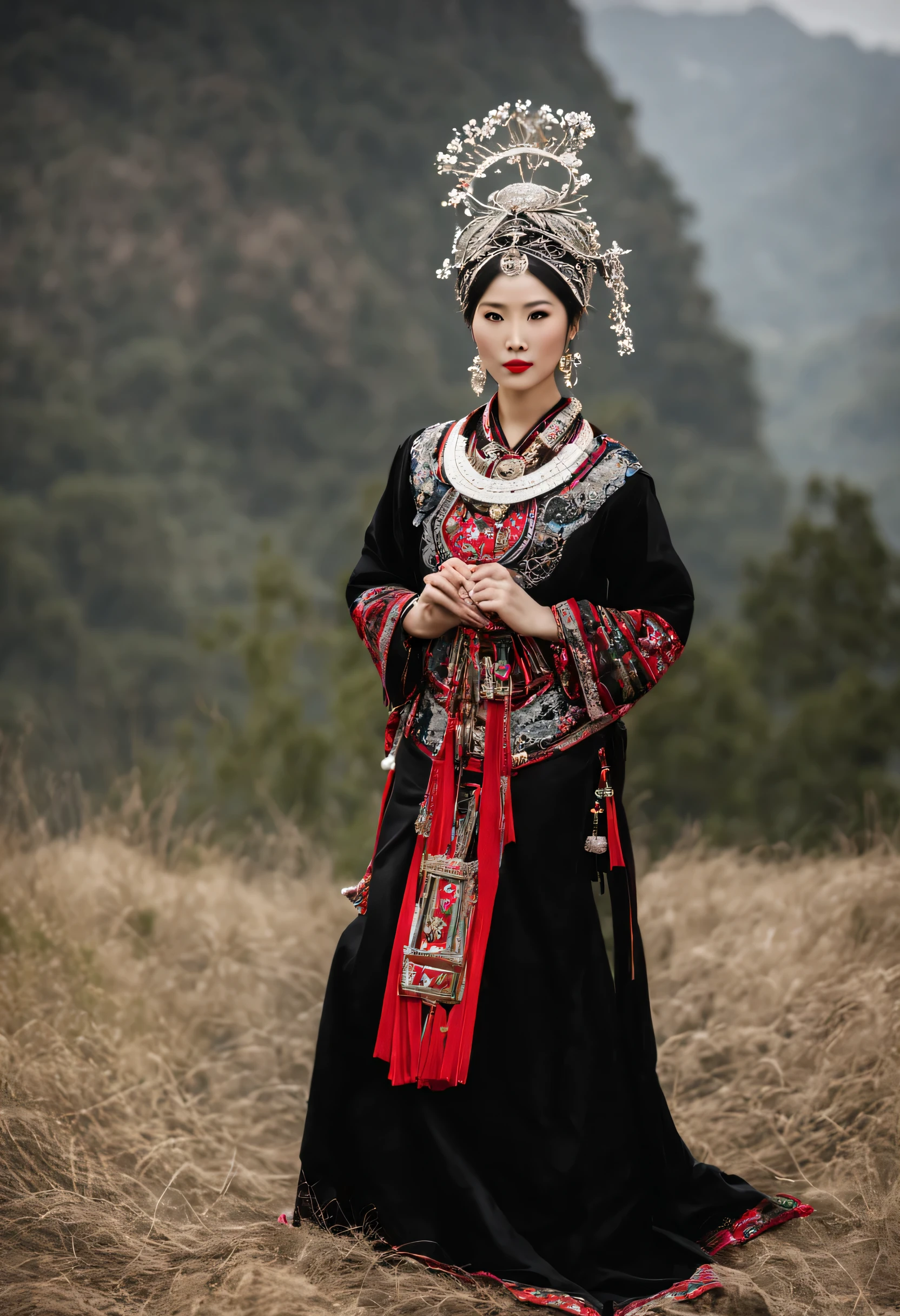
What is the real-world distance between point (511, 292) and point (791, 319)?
16049 millimetres

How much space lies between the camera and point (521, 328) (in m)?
2.04

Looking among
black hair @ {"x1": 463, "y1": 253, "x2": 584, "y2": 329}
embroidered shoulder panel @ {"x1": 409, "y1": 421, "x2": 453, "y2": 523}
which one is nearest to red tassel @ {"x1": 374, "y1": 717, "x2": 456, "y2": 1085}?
embroidered shoulder panel @ {"x1": 409, "y1": 421, "x2": 453, "y2": 523}

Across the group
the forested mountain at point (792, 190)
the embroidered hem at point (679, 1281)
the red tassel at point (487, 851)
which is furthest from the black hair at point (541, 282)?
the forested mountain at point (792, 190)

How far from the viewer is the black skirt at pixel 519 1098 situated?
2039 millimetres

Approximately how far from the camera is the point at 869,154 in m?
16.0

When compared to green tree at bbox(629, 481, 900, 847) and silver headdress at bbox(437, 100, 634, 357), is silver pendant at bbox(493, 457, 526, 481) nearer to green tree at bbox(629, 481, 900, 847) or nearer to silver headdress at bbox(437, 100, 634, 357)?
silver headdress at bbox(437, 100, 634, 357)

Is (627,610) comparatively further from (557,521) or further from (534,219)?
(534,219)

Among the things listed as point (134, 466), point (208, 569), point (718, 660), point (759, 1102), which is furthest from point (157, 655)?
point (759, 1102)

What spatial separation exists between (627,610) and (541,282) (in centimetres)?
57

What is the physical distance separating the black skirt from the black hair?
0.74 metres

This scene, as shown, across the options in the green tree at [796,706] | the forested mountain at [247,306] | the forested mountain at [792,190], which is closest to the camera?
the green tree at [796,706]

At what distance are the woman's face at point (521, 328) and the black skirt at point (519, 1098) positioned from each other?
64 cm

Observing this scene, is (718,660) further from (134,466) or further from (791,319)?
(791,319)

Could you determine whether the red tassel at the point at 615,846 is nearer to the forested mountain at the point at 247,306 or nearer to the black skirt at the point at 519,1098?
the black skirt at the point at 519,1098
